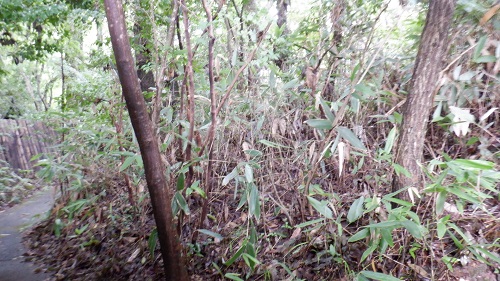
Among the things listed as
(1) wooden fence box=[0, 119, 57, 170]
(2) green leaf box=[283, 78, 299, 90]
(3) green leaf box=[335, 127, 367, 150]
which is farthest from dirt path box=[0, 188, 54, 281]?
(3) green leaf box=[335, 127, 367, 150]

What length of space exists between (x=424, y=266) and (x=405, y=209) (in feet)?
1.93

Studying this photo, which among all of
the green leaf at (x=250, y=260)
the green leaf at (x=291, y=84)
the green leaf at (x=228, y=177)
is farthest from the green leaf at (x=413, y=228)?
the green leaf at (x=291, y=84)

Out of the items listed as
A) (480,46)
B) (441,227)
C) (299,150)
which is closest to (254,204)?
(299,150)

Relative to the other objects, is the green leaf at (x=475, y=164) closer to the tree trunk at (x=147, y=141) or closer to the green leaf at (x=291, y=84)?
the green leaf at (x=291, y=84)

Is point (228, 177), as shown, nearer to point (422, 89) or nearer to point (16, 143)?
point (422, 89)

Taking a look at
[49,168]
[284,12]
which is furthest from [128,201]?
[284,12]

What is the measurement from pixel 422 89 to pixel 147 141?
6.77 ft

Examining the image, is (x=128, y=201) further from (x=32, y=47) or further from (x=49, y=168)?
(x=32, y=47)

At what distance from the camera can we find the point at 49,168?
14.9 ft

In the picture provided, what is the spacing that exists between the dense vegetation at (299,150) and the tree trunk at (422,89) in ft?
0.29

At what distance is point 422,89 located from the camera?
2631 millimetres

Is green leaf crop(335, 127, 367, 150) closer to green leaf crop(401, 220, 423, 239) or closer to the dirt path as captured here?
green leaf crop(401, 220, 423, 239)

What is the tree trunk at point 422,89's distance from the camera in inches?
101

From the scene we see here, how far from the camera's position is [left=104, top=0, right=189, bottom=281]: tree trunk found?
256cm
